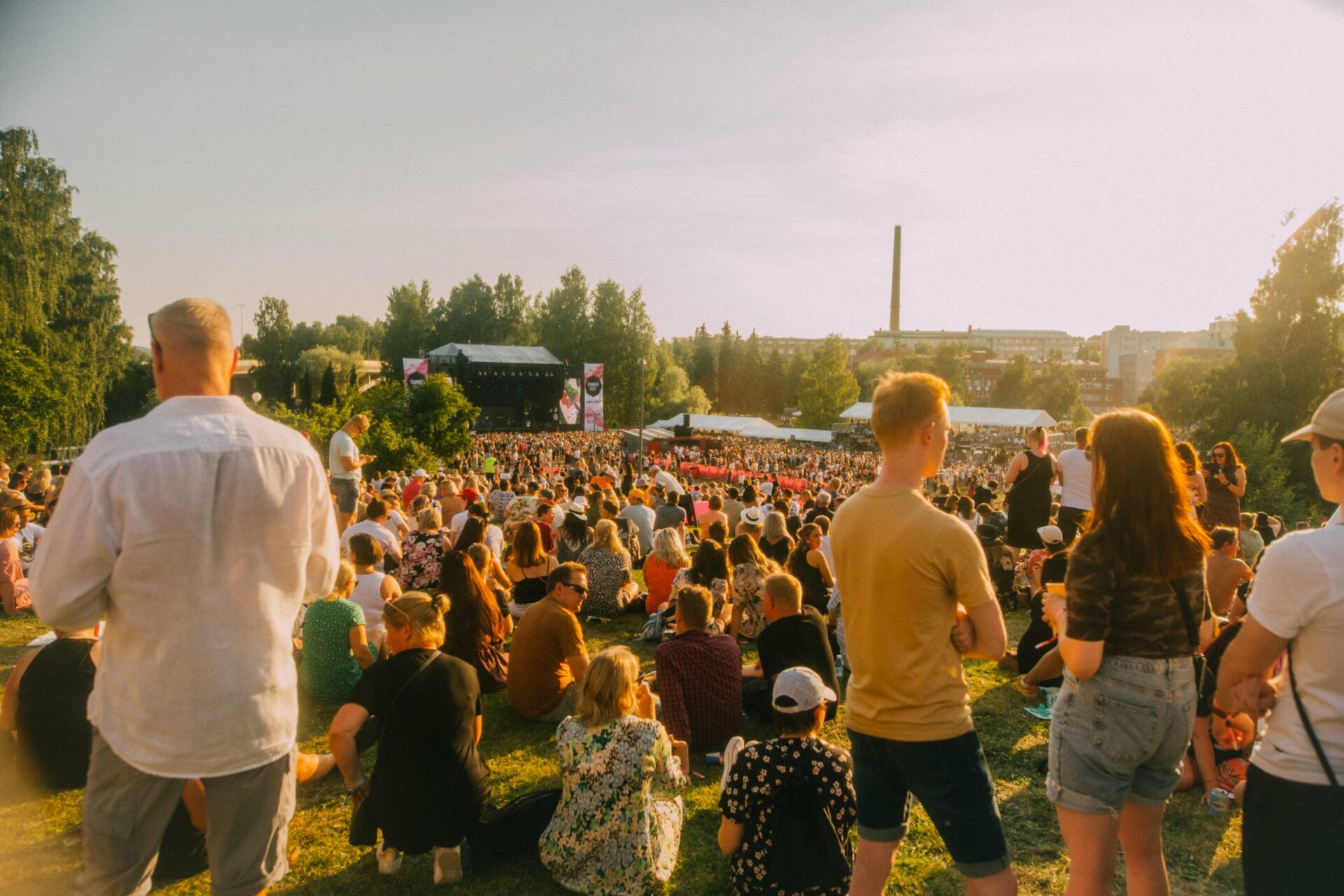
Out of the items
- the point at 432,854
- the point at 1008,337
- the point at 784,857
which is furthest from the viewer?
the point at 1008,337

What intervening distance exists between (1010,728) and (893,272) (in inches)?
4325

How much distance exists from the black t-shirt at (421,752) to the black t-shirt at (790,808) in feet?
3.92

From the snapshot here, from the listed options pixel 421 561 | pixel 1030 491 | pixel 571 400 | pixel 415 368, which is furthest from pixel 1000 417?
pixel 421 561

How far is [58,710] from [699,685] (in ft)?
10.5

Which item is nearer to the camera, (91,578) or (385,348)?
(91,578)

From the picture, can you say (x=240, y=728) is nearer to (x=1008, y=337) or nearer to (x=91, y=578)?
(x=91, y=578)

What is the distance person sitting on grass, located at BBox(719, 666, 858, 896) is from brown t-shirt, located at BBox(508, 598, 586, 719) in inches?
81.1

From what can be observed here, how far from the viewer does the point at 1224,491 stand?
7.73 meters

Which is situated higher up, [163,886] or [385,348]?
[385,348]

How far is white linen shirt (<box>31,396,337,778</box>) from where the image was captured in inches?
63.3

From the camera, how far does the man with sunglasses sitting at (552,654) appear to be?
4641 millimetres

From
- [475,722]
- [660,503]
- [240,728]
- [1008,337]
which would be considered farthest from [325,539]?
[1008,337]

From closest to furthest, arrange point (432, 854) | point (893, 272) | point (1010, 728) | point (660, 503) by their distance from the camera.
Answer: point (432, 854) → point (1010, 728) → point (660, 503) → point (893, 272)

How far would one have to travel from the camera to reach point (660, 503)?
1065cm
